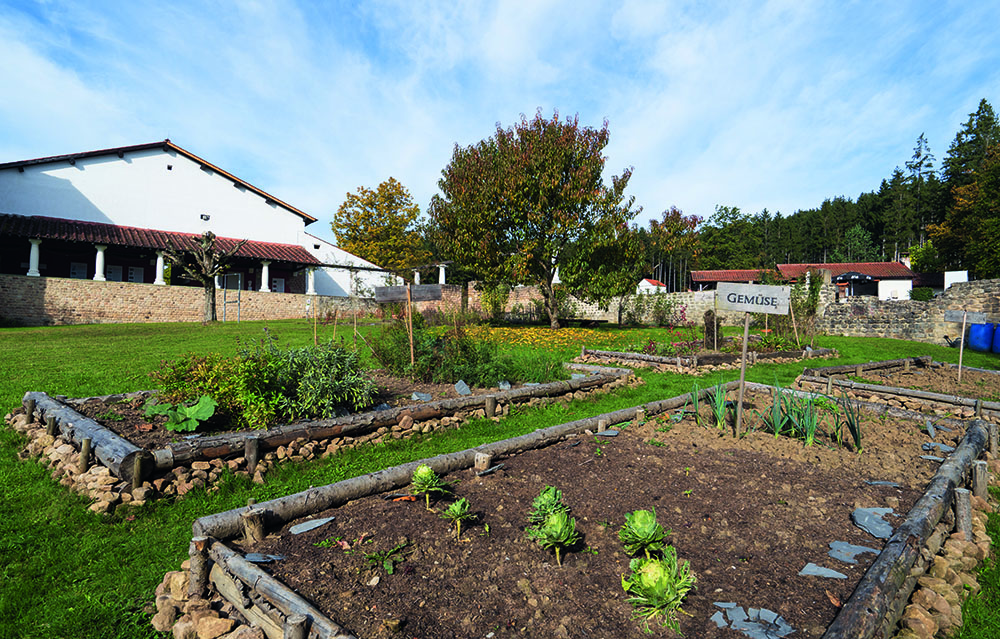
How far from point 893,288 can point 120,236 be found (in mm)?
53838

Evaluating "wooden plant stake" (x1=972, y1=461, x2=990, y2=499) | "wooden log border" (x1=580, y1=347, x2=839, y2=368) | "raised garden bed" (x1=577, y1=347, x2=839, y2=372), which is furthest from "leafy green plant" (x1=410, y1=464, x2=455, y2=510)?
"wooden log border" (x1=580, y1=347, x2=839, y2=368)

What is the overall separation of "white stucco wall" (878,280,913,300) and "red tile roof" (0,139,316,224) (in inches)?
1770

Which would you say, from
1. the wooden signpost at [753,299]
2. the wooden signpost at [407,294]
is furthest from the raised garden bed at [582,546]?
the wooden signpost at [407,294]

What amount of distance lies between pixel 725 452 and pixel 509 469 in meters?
2.11

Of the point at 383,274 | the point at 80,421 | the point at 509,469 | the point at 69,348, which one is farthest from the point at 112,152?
the point at 509,469

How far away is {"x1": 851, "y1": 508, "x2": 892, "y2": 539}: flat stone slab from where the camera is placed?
2.94 meters

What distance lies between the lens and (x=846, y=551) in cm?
272

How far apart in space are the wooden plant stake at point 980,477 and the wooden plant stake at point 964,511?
0.89 meters

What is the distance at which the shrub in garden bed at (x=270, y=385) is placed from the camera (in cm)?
487

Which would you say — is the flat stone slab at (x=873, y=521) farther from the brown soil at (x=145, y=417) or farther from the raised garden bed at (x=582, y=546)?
the brown soil at (x=145, y=417)

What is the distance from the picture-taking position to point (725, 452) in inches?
179

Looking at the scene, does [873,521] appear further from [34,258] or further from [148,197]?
[148,197]

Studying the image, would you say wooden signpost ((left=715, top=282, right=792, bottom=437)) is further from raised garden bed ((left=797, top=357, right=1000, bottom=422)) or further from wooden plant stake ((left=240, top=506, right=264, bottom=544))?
wooden plant stake ((left=240, top=506, right=264, bottom=544))

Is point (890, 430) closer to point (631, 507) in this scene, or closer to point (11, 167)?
point (631, 507)
